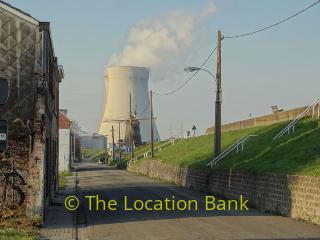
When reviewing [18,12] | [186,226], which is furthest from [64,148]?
[186,226]

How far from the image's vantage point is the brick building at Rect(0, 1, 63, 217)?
17.9m

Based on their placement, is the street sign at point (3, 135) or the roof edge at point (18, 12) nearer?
the street sign at point (3, 135)

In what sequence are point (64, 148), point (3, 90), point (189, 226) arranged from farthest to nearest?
point (64, 148) < point (3, 90) < point (189, 226)

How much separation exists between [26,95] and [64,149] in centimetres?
5765

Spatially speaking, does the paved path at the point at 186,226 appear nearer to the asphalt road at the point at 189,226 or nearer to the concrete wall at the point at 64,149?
the asphalt road at the point at 189,226

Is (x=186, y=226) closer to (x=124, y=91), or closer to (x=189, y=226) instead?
(x=189, y=226)

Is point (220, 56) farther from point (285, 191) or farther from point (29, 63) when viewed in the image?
point (29, 63)

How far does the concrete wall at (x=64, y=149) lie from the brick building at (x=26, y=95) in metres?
57.1

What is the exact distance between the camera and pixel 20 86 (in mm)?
18359

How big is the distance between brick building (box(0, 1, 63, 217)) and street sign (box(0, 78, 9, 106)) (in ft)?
0.31

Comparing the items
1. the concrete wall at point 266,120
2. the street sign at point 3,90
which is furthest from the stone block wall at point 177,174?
the street sign at point 3,90

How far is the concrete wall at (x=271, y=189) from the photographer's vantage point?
19.0m

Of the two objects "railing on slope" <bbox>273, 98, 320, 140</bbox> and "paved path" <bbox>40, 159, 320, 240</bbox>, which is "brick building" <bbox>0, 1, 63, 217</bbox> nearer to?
"paved path" <bbox>40, 159, 320, 240</bbox>

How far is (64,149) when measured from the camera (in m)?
75.3
